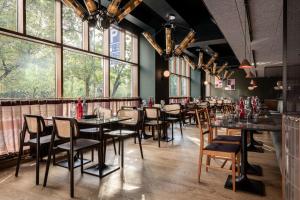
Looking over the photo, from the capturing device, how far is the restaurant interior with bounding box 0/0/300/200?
253cm

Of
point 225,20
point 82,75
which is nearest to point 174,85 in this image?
point 225,20

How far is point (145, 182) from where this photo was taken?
2807mm

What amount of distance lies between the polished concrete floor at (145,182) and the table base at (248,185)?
7 cm

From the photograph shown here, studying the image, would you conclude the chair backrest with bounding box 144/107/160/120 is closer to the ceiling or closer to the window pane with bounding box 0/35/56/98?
the window pane with bounding box 0/35/56/98

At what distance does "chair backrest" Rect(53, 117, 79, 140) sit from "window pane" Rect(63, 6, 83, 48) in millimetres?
2641

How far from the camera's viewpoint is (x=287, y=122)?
71.3 inches

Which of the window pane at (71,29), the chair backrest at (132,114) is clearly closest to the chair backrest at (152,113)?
the chair backrest at (132,114)

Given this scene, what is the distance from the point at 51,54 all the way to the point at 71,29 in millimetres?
874

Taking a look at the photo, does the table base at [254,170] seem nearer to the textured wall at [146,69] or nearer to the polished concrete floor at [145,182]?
the polished concrete floor at [145,182]

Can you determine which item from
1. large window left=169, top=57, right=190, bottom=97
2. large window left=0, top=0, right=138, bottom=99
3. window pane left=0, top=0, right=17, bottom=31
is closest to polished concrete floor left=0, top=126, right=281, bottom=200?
large window left=0, top=0, right=138, bottom=99

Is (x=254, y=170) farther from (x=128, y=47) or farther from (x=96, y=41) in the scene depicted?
(x=128, y=47)

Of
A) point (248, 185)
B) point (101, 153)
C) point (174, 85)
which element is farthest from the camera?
point (174, 85)

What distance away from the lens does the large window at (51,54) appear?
3.69 meters

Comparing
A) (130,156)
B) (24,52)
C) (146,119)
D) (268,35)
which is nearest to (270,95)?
(268,35)
